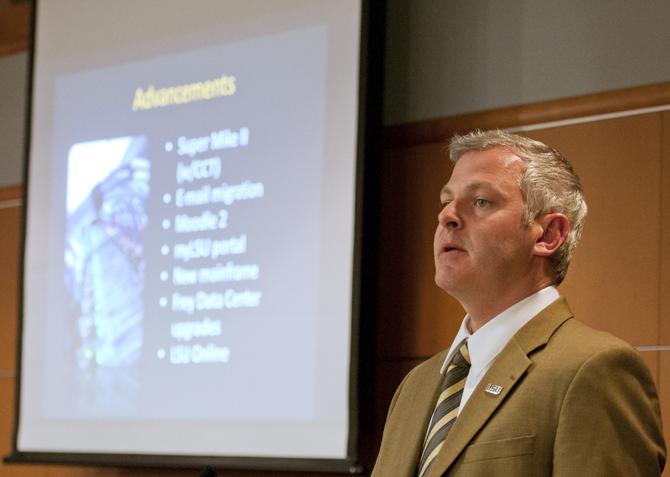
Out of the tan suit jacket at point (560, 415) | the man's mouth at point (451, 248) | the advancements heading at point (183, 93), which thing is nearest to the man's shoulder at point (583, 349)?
the tan suit jacket at point (560, 415)

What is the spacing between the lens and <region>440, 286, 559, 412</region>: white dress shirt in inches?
92.9

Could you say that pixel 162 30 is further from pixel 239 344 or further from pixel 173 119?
pixel 239 344

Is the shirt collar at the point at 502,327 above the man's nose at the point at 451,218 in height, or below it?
below

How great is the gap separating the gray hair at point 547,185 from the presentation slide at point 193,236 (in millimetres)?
1532

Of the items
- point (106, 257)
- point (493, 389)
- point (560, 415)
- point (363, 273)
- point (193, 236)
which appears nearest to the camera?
point (560, 415)

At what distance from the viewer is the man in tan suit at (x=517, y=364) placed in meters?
2.10

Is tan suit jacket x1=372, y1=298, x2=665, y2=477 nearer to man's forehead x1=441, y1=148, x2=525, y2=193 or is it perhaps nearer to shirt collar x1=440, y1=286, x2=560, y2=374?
shirt collar x1=440, y1=286, x2=560, y2=374

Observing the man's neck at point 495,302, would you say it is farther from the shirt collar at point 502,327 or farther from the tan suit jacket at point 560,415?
the tan suit jacket at point 560,415

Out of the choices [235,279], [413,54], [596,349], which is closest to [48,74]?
[235,279]

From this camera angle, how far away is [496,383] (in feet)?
7.40

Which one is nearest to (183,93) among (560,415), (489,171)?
(489,171)

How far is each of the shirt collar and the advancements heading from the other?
92.8 inches

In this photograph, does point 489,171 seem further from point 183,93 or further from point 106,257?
point 106,257

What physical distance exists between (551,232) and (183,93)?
253 centimetres
